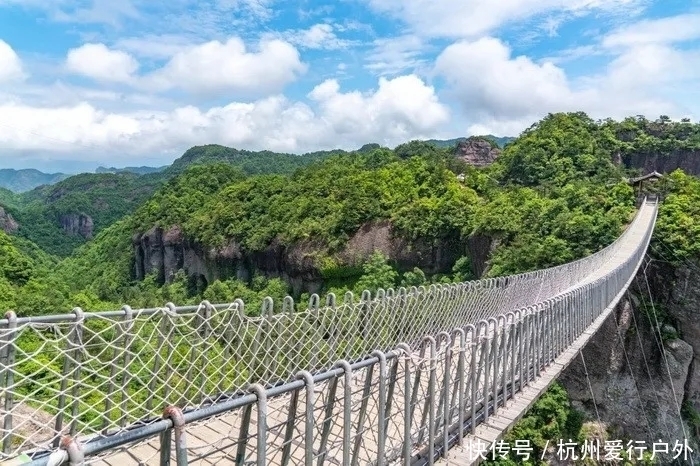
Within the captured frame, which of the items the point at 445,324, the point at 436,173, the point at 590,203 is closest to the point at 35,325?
the point at 445,324

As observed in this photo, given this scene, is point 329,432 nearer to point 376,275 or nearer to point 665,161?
point 376,275

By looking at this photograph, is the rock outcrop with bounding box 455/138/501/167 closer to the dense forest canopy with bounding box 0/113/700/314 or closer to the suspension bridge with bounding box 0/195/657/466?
the dense forest canopy with bounding box 0/113/700/314

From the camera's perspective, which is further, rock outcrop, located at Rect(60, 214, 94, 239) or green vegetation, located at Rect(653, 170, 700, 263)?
rock outcrop, located at Rect(60, 214, 94, 239)

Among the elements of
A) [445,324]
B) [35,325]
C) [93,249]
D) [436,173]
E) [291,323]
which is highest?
[436,173]

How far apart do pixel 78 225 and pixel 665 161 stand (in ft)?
247

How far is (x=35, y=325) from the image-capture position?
2822mm

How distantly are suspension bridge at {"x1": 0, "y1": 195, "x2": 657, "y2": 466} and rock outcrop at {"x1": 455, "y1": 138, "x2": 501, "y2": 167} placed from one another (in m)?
44.3

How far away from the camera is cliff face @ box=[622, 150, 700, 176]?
119 ft

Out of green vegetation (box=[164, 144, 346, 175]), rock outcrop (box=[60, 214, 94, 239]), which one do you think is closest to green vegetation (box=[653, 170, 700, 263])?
green vegetation (box=[164, 144, 346, 175])

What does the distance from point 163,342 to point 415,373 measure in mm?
1686

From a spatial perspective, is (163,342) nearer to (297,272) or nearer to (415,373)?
(415,373)

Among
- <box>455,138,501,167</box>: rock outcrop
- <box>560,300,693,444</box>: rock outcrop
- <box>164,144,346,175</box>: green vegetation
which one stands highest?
<box>164,144,346,175</box>: green vegetation

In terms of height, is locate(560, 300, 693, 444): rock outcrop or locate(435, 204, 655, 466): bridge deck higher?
locate(435, 204, 655, 466): bridge deck

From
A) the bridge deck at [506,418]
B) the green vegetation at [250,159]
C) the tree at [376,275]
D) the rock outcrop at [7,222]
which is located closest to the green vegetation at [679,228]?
the tree at [376,275]
